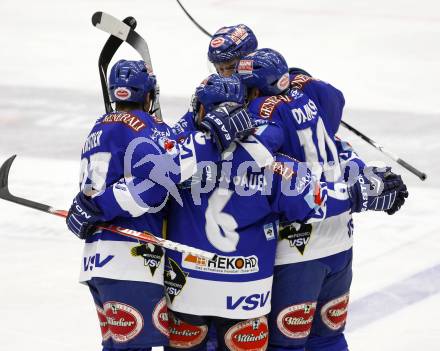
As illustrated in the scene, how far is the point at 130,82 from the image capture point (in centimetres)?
420

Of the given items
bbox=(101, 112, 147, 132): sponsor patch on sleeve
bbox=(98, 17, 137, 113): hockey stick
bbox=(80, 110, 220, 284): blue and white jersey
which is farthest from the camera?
bbox=(98, 17, 137, 113): hockey stick

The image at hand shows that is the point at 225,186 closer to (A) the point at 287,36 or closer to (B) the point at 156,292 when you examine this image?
(B) the point at 156,292

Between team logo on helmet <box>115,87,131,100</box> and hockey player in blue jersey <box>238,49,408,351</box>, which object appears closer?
team logo on helmet <box>115,87,131,100</box>

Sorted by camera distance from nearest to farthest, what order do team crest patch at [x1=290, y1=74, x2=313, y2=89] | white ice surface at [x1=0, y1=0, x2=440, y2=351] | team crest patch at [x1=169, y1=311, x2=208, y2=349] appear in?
team crest patch at [x1=169, y1=311, x2=208, y2=349]
team crest patch at [x1=290, y1=74, x2=313, y2=89]
white ice surface at [x1=0, y1=0, x2=440, y2=351]

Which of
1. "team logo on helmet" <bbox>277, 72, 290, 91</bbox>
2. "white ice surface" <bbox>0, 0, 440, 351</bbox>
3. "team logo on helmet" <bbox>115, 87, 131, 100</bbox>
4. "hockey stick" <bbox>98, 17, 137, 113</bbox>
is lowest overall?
"white ice surface" <bbox>0, 0, 440, 351</bbox>

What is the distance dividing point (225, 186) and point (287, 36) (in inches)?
293

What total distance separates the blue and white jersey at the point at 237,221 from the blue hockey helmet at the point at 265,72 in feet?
0.85

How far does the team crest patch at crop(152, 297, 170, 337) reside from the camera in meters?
4.23

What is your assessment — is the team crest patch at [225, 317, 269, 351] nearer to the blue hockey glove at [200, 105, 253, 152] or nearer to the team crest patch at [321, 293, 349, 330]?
the team crest patch at [321, 293, 349, 330]

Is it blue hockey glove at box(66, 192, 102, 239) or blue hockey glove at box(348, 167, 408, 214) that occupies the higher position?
blue hockey glove at box(348, 167, 408, 214)

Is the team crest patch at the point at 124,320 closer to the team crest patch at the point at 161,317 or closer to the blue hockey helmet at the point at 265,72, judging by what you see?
the team crest patch at the point at 161,317

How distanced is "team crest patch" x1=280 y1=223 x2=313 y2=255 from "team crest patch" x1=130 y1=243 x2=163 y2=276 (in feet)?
1.53

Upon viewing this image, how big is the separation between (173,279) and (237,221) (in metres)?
0.33

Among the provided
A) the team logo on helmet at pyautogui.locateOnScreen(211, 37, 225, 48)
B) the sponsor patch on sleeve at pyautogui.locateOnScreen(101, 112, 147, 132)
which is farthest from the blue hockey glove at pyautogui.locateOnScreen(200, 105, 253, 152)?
the team logo on helmet at pyautogui.locateOnScreen(211, 37, 225, 48)
